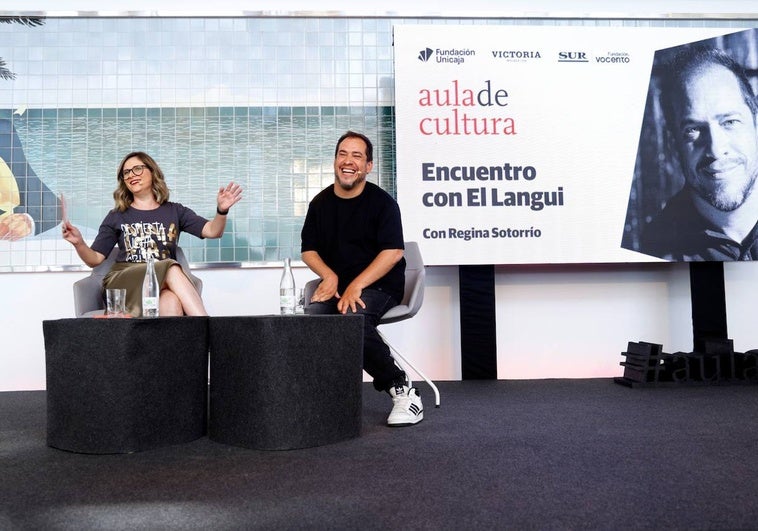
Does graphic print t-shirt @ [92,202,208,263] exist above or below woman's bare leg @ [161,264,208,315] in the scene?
above

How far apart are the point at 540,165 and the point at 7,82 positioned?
299 cm

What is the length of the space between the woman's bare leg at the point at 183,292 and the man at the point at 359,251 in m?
0.44

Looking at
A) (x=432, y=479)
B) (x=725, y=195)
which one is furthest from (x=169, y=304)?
(x=725, y=195)

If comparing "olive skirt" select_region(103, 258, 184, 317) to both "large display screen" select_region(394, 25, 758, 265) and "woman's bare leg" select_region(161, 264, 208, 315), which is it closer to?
"woman's bare leg" select_region(161, 264, 208, 315)

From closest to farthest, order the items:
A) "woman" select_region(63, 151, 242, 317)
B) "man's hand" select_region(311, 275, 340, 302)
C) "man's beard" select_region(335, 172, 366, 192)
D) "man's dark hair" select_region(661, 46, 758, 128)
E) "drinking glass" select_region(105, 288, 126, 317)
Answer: "drinking glass" select_region(105, 288, 126, 317) → "man's hand" select_region(311, 275, 340, 302) → "man's beard" select_region(335, 172, 366, 192) → "woman" select_region(63, 151, 242, 317) → "man's dark hair" select_region(661, 46, 758, 128)

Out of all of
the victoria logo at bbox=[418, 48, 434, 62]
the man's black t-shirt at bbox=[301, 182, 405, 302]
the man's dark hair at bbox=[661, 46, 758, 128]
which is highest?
the victoria logo at bbox=[418, 48, 434, 62]

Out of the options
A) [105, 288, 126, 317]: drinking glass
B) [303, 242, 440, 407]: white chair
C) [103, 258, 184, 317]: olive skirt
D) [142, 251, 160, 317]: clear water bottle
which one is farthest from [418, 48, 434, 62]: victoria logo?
[105, 288, 126, 317]: drinking glass

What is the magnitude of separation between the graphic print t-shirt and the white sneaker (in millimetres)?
1225

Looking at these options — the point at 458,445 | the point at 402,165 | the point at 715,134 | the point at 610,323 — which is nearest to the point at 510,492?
the point at 458,445

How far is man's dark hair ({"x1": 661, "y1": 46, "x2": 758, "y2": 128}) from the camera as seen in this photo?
3.88 m

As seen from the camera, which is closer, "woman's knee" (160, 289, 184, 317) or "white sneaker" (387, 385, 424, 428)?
"white sneaker" (387, 385, 424, 428)

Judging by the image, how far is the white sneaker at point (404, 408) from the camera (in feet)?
8.14

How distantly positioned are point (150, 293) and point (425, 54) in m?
2.08

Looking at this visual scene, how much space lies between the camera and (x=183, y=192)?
3922 millimetres
